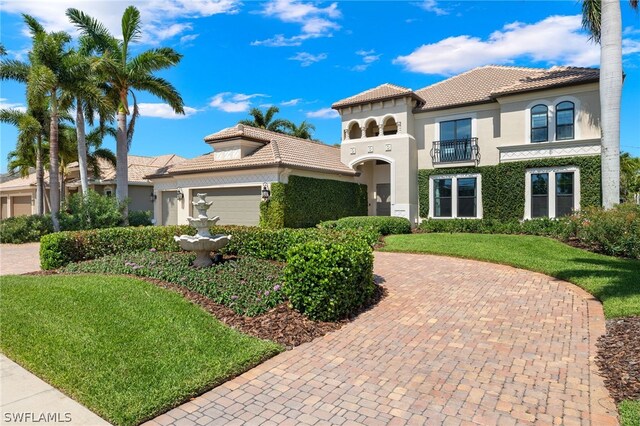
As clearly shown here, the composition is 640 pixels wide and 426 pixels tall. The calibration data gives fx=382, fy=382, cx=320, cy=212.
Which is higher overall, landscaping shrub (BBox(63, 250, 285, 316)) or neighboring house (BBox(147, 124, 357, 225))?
neighboring house (BBox(147, 124, 357, 225))

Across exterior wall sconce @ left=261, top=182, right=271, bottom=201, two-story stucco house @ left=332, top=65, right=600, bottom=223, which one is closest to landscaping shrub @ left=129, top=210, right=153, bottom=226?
exterior wall sconce @ left=261, top=182, right=271, bottom=201

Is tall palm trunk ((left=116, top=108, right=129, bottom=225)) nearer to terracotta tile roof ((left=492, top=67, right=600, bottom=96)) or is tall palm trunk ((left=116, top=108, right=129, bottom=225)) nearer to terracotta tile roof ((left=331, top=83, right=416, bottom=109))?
terracotta tile roof ((left=331, top=83, right=416, bottom=109))

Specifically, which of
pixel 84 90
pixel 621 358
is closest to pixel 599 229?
pixel 621 358

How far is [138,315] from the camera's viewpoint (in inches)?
238

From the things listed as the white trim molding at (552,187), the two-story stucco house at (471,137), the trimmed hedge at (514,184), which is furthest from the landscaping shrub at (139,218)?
the white trim molding at (552,187)

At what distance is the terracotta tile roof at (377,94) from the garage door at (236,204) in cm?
786

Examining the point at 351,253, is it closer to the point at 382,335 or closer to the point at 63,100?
the point at 382,335

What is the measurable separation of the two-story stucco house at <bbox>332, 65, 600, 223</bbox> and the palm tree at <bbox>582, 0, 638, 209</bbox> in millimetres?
1952

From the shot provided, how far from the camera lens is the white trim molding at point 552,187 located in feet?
57.8

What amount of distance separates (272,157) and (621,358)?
15.6m

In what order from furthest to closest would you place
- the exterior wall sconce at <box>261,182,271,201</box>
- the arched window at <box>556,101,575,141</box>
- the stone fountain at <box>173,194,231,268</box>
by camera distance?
1. the exterior wall sconce at <box>261,182,271,201</box>
2. the arched window at <box>556,101,575,141</box>
3. the stone fountain at <box>173,194,231,268</box>

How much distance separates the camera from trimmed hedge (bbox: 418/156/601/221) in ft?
56.6

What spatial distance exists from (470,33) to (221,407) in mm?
17370

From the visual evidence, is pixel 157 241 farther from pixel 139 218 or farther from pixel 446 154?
pixel 446 154
